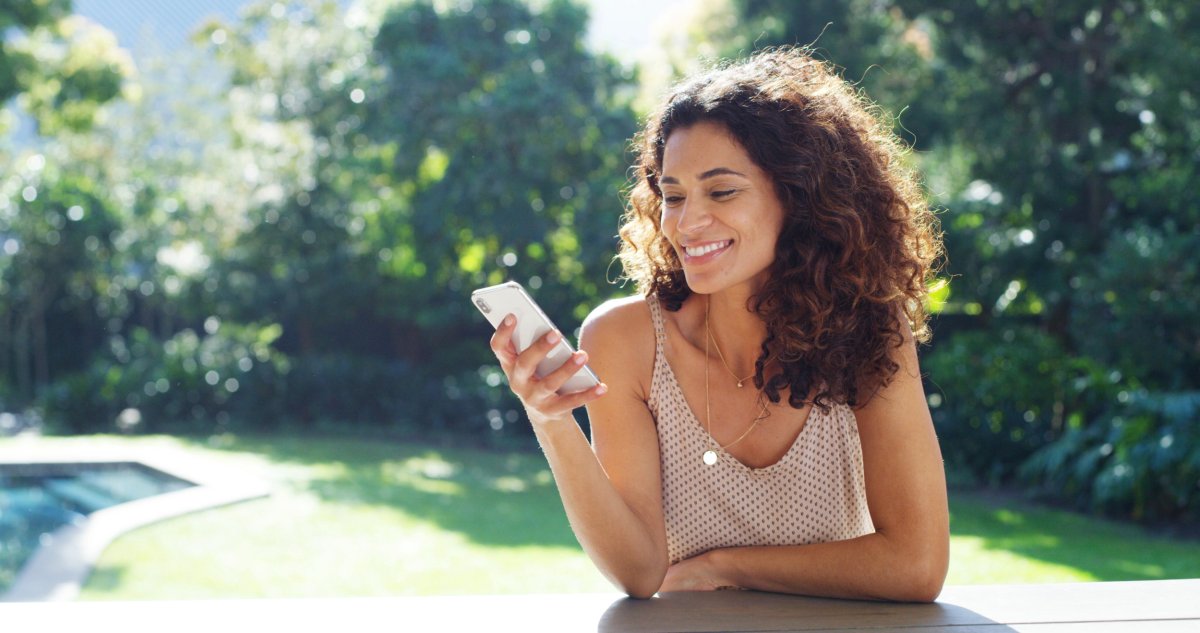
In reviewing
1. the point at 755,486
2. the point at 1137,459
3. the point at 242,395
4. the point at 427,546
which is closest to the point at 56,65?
the point at 242,395

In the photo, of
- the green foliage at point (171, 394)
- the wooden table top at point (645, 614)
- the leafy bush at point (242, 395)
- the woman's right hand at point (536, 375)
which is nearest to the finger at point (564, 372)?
the woman's right hand at point (536, 375)

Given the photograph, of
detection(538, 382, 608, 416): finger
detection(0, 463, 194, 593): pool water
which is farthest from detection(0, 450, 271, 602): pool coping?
detection(538, 382, 608, 416): finger

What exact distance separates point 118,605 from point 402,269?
1200 centimetres

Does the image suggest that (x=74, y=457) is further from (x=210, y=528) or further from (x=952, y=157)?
(x=952, y=157)

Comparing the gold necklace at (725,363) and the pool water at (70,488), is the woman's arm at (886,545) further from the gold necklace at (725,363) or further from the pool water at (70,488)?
the pool water at (70,488)

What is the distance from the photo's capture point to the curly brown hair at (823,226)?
2.08 m

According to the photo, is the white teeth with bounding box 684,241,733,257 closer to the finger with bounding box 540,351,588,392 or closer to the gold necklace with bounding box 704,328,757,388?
the gold necklace with bounding box 704,328,757,388

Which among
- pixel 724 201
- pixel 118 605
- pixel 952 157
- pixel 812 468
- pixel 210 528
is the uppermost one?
pixel 952 157

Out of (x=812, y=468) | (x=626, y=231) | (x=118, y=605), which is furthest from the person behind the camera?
(x=626, y=231)

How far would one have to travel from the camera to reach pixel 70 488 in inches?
365

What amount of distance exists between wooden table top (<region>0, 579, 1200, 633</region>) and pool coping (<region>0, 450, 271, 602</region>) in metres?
4.09

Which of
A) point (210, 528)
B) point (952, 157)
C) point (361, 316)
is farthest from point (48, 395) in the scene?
point (952, 157)

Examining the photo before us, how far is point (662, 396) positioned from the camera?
86.4 inches

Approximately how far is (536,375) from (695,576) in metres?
0.61
